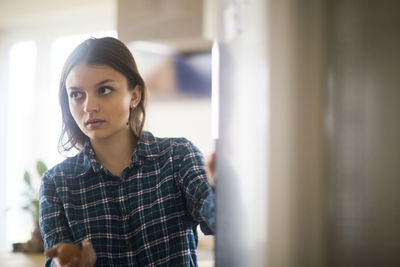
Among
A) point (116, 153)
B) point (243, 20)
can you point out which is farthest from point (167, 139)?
point (243, 20)

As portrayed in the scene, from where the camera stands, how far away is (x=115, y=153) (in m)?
0.47

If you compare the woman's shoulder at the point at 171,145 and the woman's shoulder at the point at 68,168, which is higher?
the woman's shoulder at the point at 171,145

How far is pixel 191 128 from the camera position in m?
0.38

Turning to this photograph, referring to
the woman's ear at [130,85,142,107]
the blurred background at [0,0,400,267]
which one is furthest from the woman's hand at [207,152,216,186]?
the woman's ear at [130,85,142,107]

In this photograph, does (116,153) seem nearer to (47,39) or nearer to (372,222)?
(47,39)

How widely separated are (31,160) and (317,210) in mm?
392

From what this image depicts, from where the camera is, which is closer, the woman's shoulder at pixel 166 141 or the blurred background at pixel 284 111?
the blurred background at pixel 284 111

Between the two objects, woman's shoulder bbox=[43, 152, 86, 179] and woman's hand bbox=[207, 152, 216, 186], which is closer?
woman's hand bbox=[207, 152, 216, 186]

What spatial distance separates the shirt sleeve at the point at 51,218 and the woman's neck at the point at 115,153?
3.1 inches

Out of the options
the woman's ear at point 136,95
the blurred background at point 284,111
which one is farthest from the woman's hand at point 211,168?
the woman's ear at point 136,95

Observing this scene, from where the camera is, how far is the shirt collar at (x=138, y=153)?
1.49 ft

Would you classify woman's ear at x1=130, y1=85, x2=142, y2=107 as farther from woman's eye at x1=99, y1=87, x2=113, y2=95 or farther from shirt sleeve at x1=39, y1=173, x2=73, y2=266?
shirt sleeve at x1=39, y1=173, x2=73, y2=266

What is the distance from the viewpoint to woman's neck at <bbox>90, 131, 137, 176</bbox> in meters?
0.46

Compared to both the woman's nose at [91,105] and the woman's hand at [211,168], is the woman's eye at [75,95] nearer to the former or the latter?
the woman's nose at [91,105]
